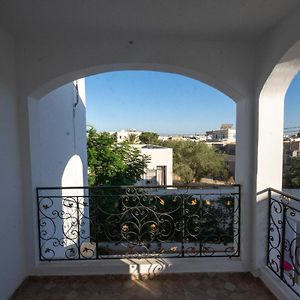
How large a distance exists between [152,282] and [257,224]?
1.17 metres

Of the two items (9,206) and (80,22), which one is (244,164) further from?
(9,206)

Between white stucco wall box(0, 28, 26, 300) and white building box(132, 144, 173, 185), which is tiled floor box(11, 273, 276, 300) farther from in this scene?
white building box(132, 144, 173, 185)

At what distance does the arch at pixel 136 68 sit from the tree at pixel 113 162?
12.6ft

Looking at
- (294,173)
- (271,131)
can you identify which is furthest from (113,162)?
(271,131)

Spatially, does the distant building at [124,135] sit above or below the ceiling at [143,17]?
below

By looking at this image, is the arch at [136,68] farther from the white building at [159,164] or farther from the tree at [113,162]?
the white building at [159,164]

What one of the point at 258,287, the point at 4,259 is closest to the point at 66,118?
the point at 4,259

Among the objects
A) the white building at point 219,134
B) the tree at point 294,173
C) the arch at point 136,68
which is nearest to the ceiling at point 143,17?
the arch at point 136,68

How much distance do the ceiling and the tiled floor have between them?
7.60 feet

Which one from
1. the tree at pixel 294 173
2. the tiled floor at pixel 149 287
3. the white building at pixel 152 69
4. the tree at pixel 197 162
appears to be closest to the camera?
the white building at pixel 152 69

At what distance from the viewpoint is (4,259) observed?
6.34 feet

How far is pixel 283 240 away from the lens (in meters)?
2.06

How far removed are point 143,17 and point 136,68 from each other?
0.61 meters

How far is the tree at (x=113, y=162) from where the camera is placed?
237 inches
